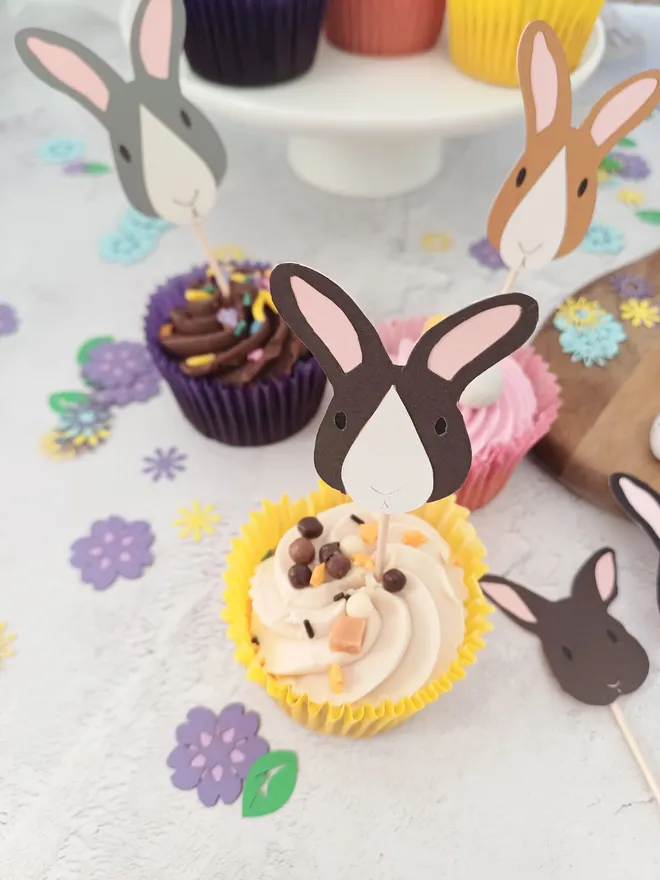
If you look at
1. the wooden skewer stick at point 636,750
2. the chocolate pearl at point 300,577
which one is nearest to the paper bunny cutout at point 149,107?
the chocolate pearl at point 300,577

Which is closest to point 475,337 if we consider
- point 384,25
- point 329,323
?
point 329,323

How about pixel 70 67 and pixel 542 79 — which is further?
pixel 70 67

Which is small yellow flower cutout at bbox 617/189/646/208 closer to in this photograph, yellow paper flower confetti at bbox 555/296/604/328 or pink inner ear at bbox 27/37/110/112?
yellow paper flower confetti at bbox 555/296/604/328

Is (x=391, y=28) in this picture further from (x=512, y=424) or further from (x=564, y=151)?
(x=512, y=424)

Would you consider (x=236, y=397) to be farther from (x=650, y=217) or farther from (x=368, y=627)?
(x=650, y=217)

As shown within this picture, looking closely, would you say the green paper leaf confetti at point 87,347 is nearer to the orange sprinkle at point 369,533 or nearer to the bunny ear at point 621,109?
the orange sprinkle at point 369,533

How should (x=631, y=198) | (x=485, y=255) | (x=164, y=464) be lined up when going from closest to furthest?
(x=164, y=464) < (x=485, y=255) < (x=631, y=198)
